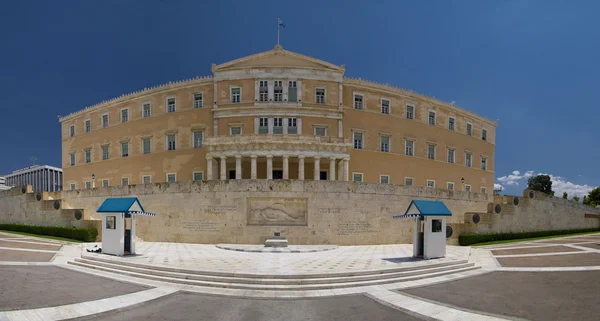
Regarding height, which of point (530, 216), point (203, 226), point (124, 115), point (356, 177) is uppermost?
point (124, 115)

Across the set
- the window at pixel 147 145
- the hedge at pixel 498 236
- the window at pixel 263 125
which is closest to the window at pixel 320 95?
the window at pixel 263 125

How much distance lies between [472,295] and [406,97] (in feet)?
128

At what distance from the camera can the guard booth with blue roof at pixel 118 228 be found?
1722cm

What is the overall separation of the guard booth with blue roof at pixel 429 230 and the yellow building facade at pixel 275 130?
19.8 m

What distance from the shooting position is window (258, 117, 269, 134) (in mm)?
40581

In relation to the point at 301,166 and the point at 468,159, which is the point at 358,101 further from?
the point at 468,159

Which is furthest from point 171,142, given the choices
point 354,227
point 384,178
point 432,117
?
point 432,117

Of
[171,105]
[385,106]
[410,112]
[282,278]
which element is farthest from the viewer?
[410,112]

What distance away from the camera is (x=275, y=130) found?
40594 millimetres

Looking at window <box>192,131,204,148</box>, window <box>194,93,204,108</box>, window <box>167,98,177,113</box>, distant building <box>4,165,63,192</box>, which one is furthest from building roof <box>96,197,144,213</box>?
distant building <box>4,165,63,192</box>

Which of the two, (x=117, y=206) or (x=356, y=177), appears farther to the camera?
(x=356, y=177)

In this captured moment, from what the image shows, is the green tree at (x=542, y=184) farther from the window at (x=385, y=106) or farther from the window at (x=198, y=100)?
the window at (x=198, y=100)

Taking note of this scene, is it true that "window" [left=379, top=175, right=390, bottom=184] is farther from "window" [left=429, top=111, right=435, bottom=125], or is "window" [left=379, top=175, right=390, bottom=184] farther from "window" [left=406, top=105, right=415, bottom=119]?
"window" [left=429, top=111, right=435, bottom=125]

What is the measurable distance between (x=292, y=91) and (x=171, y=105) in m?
17.5
